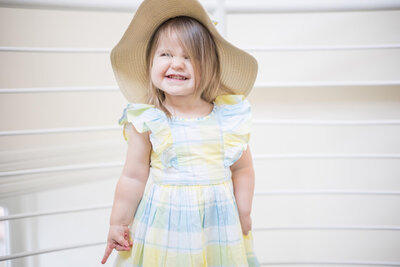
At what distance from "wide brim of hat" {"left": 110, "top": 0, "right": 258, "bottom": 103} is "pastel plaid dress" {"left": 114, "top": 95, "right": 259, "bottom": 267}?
10 cm

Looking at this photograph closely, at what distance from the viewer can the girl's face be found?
730 millimetres

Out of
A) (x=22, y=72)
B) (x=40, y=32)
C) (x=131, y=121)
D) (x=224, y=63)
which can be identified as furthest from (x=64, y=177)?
(x=224, y=63)

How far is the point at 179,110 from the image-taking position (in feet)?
2.65

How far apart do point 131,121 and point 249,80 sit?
0.32 m

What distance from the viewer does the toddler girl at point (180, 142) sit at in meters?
0.74

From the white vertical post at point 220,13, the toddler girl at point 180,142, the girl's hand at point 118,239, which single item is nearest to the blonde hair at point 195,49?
the toddler girl at point 180,142

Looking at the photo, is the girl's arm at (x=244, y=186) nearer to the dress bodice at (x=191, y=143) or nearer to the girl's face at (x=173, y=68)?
the dress bodice at (x=191, y=143)

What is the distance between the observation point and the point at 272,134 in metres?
1.65

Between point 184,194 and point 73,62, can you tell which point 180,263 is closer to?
point 184,194

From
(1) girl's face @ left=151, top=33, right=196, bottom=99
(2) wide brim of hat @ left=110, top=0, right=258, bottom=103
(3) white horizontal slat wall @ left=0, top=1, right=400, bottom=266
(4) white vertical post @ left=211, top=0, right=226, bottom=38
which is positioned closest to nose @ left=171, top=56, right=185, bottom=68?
(1) girl's face @ left=151, top=33, right=196, bottom=99

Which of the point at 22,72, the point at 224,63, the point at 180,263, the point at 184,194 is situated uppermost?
the point at 22,72

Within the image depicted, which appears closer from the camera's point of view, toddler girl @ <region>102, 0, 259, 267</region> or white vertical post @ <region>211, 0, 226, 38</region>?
toddler girl @ <region>102, 0, 259, 267</region>

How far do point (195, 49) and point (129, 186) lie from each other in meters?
0.36

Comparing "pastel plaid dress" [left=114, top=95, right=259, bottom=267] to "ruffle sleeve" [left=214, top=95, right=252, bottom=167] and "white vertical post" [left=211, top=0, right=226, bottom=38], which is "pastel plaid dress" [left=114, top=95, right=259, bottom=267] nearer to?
"ruffle sleeve" [left=214, top=95, right=252, bottom=167]
